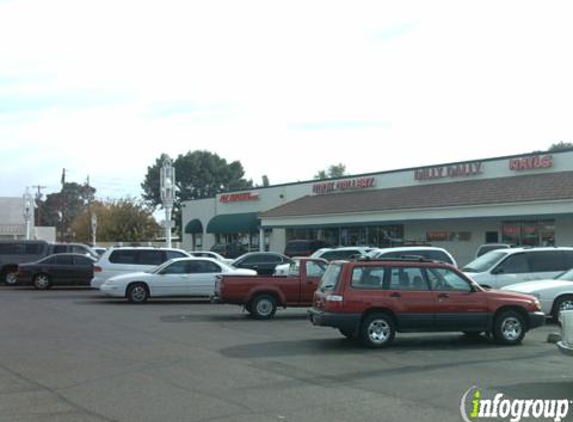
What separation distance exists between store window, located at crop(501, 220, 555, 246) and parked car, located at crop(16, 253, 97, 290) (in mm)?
19935

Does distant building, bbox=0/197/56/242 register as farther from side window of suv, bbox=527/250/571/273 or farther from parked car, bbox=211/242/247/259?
side window of suv, bbox=527/250/571/273

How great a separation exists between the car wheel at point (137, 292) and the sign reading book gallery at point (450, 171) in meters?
24.0

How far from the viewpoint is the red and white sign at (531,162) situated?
37750 mm

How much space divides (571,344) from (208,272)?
1555cm

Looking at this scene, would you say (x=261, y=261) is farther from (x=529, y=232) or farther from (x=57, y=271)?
(x=529, y=232)

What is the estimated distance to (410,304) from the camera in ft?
45.0

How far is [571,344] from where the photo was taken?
378 inches

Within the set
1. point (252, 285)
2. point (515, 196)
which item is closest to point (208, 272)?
point (252, 285)

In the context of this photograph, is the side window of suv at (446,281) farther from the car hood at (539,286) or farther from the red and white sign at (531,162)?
the red and white sign at (531,162)

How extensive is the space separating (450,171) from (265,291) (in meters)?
26.5

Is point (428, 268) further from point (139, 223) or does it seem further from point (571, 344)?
point (139, 223)

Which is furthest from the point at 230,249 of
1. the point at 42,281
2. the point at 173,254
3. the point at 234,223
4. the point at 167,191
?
the point at 173,254

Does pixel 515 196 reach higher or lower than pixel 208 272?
higher

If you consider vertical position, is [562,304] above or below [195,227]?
below
